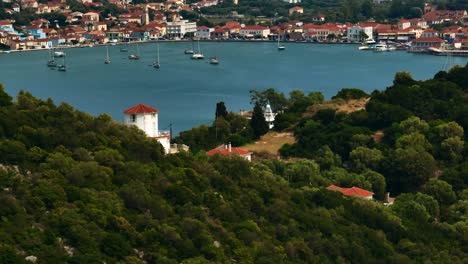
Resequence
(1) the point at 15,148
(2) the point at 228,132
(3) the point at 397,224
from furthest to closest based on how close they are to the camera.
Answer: (2) the point at 228,132
(3) the point at 397,224
(1) the point at 15,148

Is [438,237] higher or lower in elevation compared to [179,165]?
lower

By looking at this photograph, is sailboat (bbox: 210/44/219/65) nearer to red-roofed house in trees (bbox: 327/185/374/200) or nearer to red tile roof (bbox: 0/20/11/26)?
red tile roof (bbox: 0/20/11/26)

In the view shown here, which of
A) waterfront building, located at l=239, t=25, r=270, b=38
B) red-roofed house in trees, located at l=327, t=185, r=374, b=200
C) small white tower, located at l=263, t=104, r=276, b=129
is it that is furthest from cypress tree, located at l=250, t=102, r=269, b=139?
waterfront building, located at l=239, t=25, r=270, b=38

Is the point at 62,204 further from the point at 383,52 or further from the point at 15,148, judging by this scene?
the point at 383,52

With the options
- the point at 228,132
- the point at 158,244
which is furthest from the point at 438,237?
the point at 228,132

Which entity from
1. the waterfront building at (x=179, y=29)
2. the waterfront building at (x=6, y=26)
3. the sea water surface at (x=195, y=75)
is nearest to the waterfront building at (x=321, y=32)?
the sea water surface at (x=195, y=75)

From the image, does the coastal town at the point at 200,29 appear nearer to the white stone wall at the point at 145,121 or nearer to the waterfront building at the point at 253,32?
the waterfront building at the point at 253,32

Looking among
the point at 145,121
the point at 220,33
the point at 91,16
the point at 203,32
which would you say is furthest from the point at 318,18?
the point at 145,121

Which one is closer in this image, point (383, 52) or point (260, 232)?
point (260, 232)
